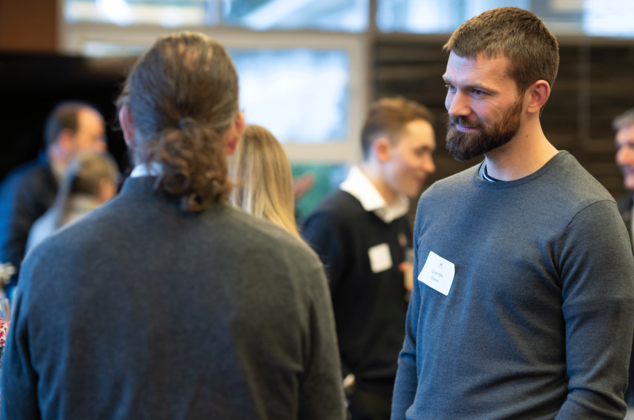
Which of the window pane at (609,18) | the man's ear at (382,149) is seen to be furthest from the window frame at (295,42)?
the man's ear at (382,149)

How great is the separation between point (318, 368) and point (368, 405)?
1.35 meters

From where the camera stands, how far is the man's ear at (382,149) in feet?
8.74

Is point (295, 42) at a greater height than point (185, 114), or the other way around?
point (295, 42)

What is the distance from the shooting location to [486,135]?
1.28 m

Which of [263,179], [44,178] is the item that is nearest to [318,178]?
[44,178]

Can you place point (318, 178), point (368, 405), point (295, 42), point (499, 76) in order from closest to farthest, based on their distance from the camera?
point (499, 76) → point (368, 405) → point (295, 42) → point (318, 178)

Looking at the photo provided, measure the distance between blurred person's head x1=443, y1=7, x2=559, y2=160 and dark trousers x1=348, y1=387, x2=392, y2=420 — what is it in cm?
126

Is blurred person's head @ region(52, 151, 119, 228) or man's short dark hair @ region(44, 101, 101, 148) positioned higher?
man's short dark hair @ region(44, 101, 101, 148)

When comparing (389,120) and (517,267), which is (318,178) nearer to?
(389,120)

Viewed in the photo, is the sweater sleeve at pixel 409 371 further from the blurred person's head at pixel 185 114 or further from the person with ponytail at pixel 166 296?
the blurred person's head at pixel 185 114

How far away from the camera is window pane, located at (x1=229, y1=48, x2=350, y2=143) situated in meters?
4.79

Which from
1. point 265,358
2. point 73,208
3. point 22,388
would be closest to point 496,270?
point 265,358

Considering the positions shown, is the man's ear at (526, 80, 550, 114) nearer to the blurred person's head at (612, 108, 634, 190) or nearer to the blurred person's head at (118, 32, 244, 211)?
the blurred person's head at (118, 32, 244, 211)

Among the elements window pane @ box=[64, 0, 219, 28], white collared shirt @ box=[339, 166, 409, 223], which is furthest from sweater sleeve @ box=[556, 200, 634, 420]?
window pane @ box=[64, 0, 219, 28]
